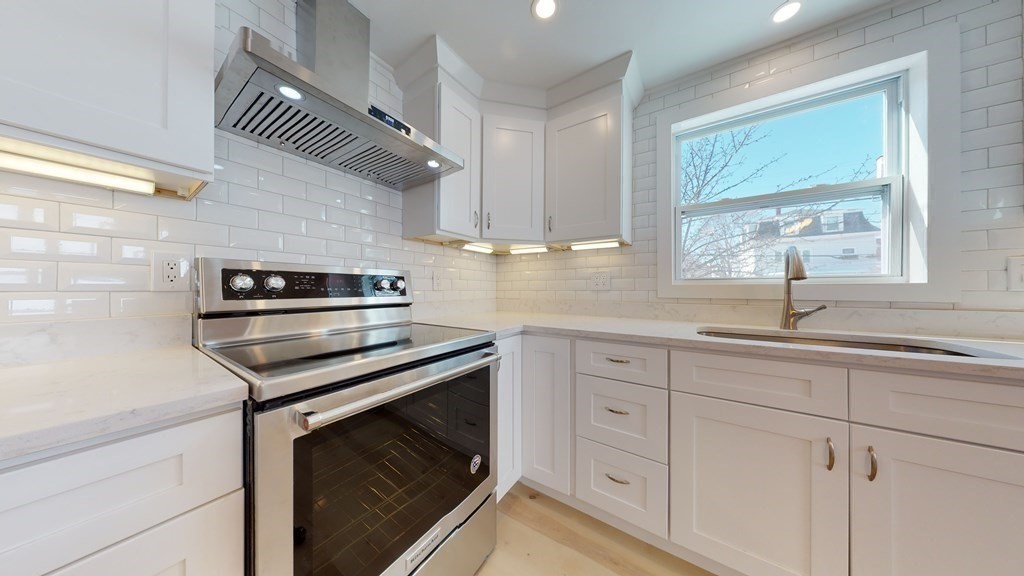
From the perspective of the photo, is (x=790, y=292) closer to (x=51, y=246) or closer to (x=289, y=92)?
(x=289, y=92)

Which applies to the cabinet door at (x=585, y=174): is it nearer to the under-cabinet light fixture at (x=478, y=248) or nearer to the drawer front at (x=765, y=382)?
the under-cabinet light fixture at (x=478, y=248)

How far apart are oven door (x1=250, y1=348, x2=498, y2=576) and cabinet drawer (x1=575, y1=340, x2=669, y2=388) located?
0.49m

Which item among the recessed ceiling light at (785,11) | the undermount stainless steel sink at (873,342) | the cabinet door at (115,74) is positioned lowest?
the undermount stainless steel sink at (873,342)

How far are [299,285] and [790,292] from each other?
2169 mm

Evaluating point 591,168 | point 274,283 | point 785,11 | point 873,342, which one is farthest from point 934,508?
point 274,283

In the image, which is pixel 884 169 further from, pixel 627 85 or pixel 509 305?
pixel 509 305

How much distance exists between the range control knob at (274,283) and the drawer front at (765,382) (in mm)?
1548

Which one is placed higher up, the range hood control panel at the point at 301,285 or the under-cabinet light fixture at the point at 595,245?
the under-cabinet light fixture at the point at 595,245

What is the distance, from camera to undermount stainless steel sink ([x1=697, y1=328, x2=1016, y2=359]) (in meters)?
1.08

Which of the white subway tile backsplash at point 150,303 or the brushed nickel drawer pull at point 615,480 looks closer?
the white subway tile backsplash at point 150,303

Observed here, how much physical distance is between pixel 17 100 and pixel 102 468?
2.44 feet

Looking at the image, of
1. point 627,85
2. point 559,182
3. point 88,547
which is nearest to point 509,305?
point 559,182

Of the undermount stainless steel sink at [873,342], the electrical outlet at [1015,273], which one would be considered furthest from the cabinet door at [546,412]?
the electrical outlet at [1015,273]

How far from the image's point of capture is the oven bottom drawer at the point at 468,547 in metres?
1.04
